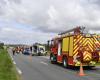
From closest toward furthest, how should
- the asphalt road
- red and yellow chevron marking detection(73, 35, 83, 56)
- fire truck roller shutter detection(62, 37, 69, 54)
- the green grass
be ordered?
the green grass → the asphalt road → red and yellow chevron marking detection(73, 35, 83, 56) → fire truck roller shutter detection(62, 37, 69, 54)

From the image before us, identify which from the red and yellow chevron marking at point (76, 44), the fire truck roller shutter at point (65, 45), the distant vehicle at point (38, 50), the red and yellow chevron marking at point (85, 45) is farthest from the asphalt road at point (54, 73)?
the distant vehicle at point (38, 50)

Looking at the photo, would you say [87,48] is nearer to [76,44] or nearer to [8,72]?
[76,44]

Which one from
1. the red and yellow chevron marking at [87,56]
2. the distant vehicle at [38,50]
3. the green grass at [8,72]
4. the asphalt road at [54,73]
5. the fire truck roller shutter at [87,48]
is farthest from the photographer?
the distant vehicle at [38,50]

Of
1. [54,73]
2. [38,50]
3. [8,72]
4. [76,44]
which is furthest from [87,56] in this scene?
[38,50]

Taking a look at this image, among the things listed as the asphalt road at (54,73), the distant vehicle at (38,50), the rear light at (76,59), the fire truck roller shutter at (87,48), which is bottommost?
the asphalt road at (54,73)

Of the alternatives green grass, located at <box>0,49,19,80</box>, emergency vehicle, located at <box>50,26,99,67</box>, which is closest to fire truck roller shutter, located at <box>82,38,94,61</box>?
emergency vehicle, located at <box>50,26,99,67</box>

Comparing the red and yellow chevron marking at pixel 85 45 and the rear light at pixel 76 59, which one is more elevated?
the red and yellow chevron marking at pixel 85 45

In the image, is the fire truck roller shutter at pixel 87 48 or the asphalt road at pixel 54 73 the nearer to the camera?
the asphalt road at pixel 54 73

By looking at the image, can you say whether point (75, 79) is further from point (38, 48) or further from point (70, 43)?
point (38, 48)

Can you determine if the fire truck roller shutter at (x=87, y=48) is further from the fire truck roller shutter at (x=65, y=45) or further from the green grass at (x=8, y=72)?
the green grass at (x=8, y=72)

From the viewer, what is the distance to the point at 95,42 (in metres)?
29.3

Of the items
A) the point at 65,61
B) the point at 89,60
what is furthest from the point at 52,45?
the point at 89,60

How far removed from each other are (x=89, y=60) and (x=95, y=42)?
2.10 m

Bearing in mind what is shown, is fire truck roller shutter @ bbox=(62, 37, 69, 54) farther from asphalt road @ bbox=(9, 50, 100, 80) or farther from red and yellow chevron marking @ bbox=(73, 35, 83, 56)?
asphalt road @ bbox=(9, 50, 100, 80)
